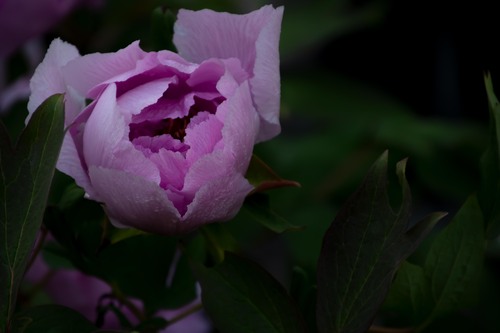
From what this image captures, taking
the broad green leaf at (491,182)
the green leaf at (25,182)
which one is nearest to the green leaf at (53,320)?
the green leaf at (25,182)

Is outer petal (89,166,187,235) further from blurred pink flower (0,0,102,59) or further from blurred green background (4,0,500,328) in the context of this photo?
blurred pink flower (0,0,102,59)

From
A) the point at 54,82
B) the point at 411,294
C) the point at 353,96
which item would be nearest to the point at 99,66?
the point at 54,82

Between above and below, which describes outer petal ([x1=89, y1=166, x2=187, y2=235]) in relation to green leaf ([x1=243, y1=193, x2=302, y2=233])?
above

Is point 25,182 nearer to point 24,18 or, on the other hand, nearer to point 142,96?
point 142,96

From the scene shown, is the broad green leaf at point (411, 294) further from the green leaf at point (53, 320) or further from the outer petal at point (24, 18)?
the outer petal at point (24, 18)

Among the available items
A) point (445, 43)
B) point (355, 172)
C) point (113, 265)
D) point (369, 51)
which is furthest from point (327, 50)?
point (113, 265)

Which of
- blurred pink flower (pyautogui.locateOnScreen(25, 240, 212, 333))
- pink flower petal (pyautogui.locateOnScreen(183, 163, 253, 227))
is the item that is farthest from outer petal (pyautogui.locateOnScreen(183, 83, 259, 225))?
blurred pink flower (pyautogui.locateOnScreen(25, 240, 212, 333))
